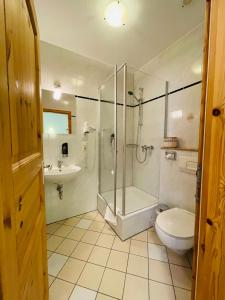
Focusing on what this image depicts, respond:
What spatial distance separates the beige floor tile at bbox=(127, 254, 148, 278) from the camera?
51.6 inches

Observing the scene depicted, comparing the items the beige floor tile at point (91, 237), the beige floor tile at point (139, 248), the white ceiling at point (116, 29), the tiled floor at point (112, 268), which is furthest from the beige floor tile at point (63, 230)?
the white ceiling at point (116, 29)

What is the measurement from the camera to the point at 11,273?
39 cm

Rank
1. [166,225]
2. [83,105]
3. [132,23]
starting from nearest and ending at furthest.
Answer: [166,225], [132,23], [83,105]

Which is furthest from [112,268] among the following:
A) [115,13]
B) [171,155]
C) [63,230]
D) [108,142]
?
[115,13]

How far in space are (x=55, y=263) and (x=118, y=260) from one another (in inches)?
25.0

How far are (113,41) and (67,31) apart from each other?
558 millimetres

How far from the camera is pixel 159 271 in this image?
1328mm

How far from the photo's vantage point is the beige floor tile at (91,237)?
1720 millimetres

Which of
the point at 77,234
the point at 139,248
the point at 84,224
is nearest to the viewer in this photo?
the point at 139,248

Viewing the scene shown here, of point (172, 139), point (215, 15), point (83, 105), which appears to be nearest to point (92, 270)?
point (172, 139)

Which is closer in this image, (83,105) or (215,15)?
(215,15)

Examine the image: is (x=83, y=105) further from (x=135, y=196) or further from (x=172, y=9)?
(x=135, y=196)

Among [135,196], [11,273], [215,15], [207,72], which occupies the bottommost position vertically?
[135,196]

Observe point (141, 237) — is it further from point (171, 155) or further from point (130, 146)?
point (130, 146)
